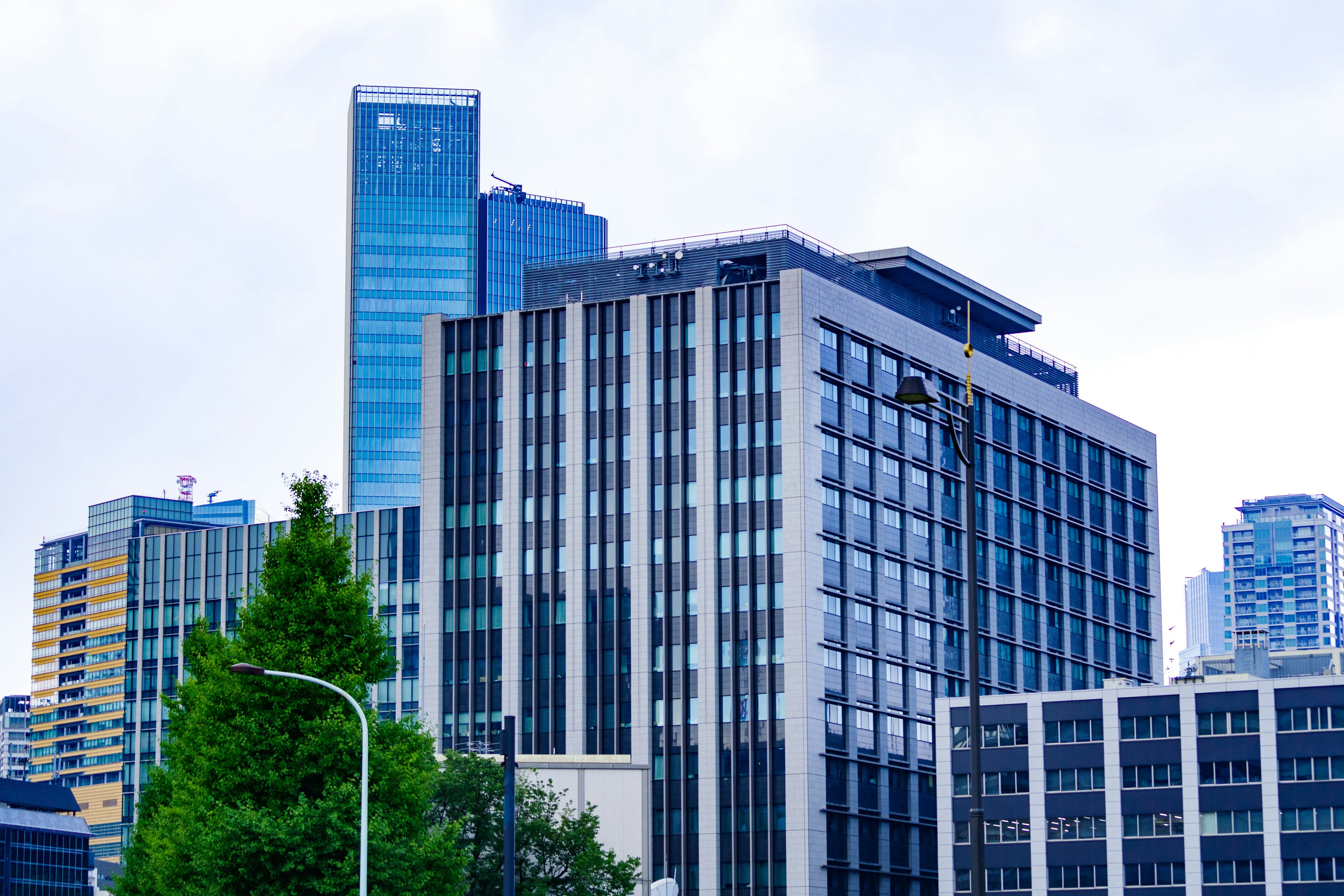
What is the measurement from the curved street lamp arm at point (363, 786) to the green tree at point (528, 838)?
108 ft

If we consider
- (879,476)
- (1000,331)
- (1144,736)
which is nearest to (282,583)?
(1144,736)

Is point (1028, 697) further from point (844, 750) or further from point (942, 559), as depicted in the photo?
point (942, 559)

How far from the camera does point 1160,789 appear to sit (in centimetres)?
11300

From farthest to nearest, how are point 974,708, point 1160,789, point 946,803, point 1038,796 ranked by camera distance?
point 946,803, point 1038,796, point 1160,789, point 974,708

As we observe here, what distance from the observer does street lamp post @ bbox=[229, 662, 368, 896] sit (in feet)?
175

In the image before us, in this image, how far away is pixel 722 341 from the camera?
129m

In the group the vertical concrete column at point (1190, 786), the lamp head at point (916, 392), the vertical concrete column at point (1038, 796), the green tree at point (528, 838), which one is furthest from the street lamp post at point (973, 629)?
the vertical concrete column at point (1038, 796)

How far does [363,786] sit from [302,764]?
3.92 metres

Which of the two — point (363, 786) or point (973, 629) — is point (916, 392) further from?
point (363, 786)

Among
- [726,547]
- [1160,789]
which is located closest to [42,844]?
[726,547]

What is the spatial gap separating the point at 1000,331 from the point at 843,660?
36302mm

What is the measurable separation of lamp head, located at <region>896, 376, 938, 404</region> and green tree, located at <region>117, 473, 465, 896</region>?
26.6 m

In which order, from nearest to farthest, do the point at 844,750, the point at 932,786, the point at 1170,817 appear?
the point at 1170,817 → the point at 844,750 → the point at 932,786

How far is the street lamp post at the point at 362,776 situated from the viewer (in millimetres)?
53281
